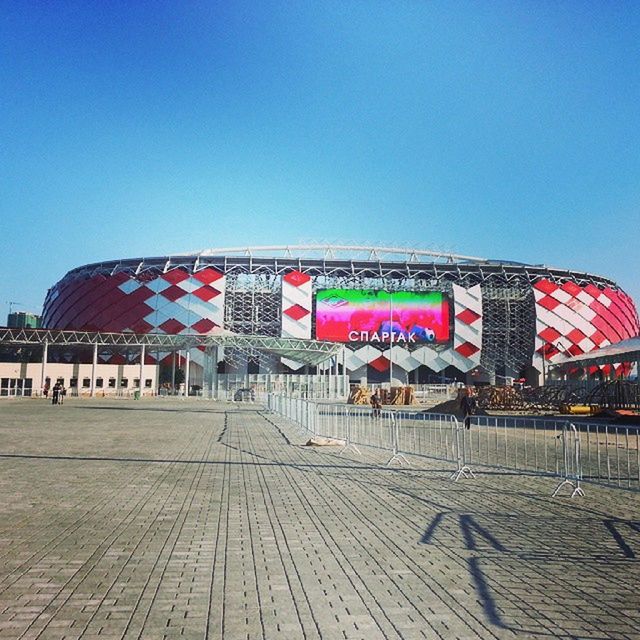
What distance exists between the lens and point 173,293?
254ft

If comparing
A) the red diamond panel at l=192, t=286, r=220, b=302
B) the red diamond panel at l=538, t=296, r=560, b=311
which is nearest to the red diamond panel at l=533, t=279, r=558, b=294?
the red diamond panel at l=538, t=296, r=560, b=311

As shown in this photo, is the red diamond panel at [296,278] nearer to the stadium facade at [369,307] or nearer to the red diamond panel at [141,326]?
the stadium facade at [369,307]

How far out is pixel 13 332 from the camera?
177 ft

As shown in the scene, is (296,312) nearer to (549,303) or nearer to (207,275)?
(207,275)

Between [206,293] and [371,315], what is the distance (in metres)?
20.2

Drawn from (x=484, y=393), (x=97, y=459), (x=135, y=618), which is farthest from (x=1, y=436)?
(x=484, y=393)

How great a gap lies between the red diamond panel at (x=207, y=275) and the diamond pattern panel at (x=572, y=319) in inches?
1579

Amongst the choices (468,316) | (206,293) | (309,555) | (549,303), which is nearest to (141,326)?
(206,293)

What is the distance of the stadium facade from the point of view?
77.1 meters

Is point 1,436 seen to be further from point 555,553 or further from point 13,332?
point 13,332

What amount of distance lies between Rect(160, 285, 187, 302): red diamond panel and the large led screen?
653 inches

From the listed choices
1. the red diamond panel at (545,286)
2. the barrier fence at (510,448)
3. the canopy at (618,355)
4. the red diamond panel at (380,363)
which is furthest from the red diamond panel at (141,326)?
the barrier fence at (510,448)

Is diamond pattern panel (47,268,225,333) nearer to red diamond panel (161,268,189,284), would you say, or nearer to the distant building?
red diamond panel (161,268,189,284)

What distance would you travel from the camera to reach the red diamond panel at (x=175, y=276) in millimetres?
77750
